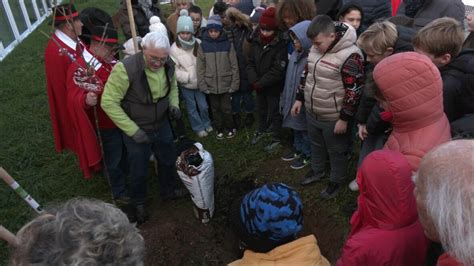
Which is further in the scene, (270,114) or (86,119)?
(270,114)

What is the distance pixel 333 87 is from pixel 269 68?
1141 millimetres

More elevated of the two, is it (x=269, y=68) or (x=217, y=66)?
(x=269, y=68)

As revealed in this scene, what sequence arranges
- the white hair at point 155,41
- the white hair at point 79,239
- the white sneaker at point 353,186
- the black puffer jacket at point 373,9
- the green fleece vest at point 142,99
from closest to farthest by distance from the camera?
the white hair at point 79,239 → the white hair at point 155,41 → the green fleece vest at point 142,99 → the white sneaker at point 353,186 → the black puffer jacket at point 373,9

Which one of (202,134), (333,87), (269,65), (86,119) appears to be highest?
(333,87)

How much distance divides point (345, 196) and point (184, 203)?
1.57 m

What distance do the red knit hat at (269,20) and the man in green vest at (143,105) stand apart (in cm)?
120

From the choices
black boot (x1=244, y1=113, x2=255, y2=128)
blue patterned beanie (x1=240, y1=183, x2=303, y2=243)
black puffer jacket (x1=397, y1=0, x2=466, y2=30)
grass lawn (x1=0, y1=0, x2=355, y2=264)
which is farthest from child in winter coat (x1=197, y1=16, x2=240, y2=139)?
blue patterned beanie (x1=240, y1=183, x2=303, y2=243)

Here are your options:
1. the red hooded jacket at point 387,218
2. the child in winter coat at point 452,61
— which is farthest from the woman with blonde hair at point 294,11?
the red hooded jacket at point 387,218

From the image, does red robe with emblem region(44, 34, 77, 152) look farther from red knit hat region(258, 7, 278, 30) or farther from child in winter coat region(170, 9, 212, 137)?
red knit hat region(258, 7, 278, 30)

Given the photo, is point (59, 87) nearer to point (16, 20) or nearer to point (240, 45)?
point (240, 45)

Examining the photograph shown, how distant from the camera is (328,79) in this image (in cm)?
302

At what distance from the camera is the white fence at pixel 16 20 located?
9.50m

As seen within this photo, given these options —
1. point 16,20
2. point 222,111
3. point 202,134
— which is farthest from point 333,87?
point 16,20

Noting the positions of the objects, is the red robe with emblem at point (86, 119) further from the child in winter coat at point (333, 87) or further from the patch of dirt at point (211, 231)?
the child in winter coat at point (333, 87)
